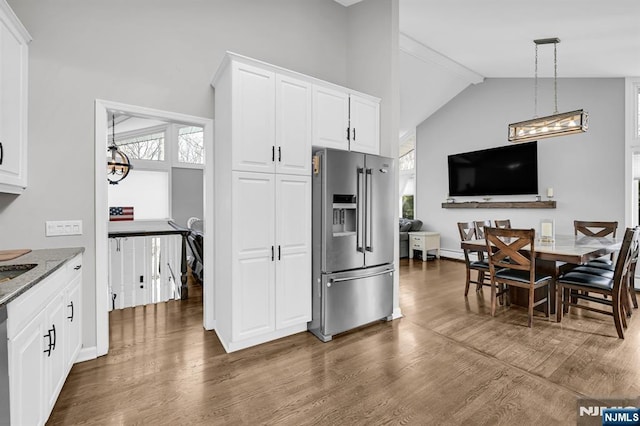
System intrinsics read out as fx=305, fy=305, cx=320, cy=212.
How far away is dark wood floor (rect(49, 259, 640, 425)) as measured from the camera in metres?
1.87

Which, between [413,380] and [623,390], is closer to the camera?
[623,390]

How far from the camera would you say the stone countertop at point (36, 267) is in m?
1.26

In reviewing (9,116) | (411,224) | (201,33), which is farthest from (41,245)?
(411,224)

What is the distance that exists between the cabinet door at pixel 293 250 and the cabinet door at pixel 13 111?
1.83m

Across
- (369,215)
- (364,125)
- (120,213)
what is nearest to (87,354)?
(369,215)

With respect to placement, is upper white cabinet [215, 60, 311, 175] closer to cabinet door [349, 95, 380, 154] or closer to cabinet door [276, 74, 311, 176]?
cabinet door [276, 74, 311, 176]

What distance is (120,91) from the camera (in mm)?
2592

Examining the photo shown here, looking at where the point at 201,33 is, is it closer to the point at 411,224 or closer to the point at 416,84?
the point at 416,84

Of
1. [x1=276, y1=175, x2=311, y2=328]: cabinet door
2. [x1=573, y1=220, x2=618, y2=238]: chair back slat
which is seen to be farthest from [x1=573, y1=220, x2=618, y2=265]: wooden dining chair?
[x1=276, y1=175, x2=311, y2=328]: cabinet door

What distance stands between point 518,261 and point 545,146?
338 cm

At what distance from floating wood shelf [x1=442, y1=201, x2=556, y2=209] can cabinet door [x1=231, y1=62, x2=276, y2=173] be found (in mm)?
5077

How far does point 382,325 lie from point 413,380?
105 cm

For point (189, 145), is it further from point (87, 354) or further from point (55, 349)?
point (55, 349)

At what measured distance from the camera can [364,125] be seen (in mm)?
3393
